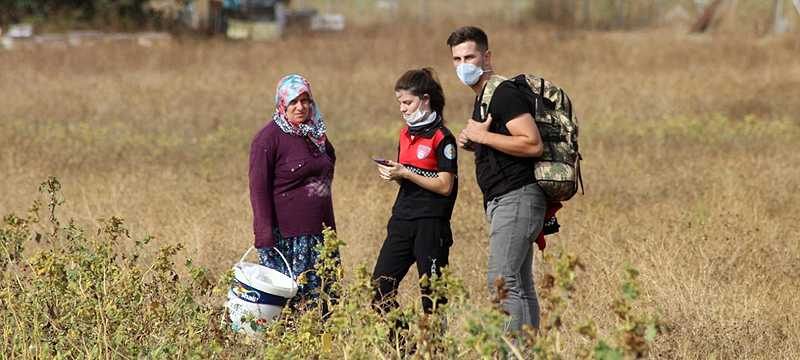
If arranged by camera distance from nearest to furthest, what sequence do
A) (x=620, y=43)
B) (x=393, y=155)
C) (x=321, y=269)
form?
(x=321, y=269)
(x=393, y=155)
(x=620, y=43)

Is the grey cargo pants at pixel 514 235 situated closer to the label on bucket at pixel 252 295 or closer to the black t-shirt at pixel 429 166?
the black t-shirt at pixel 429 166

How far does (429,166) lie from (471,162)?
6.99 meters

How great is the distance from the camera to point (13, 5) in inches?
1219

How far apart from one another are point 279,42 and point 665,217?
18.4 metres

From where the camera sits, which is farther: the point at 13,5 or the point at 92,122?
the point at 13,5

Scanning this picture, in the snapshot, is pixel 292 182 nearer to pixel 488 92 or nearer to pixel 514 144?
pixel 488 92

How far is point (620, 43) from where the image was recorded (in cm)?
2677

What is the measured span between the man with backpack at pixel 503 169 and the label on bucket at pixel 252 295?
38.9 inches

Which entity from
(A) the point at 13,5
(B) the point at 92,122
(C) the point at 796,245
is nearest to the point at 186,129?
(B) the point at 92,122

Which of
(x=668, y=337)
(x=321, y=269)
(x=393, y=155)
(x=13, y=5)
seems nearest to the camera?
(x=321, y=269)

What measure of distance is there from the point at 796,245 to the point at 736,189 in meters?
2.03

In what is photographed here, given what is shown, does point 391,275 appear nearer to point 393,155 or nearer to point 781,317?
point 781,317

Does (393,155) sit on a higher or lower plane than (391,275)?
lower

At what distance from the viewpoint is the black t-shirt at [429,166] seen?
633 cm
